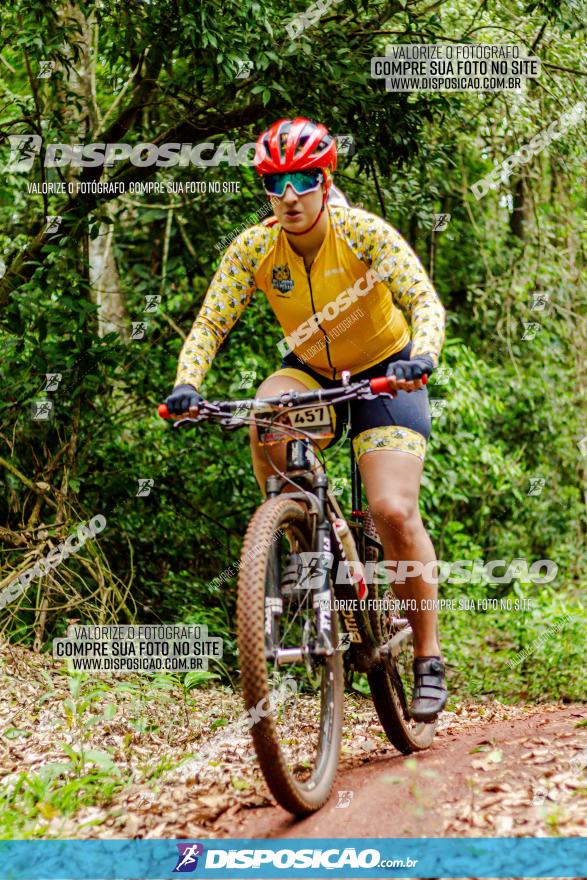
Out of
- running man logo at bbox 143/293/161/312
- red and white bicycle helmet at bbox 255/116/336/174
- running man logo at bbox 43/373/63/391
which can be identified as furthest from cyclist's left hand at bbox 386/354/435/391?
running man logo at bbox 143/293/161/312

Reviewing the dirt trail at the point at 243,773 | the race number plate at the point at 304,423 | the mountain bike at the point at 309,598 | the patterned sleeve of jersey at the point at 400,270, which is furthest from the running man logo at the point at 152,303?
the race number plate at the point at 304,423

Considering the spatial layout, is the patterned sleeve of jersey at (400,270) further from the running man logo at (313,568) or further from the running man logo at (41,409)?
the running man logo at (41,409)

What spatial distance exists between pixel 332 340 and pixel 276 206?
63 centimetres

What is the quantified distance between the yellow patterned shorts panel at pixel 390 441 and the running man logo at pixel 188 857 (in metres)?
1.69

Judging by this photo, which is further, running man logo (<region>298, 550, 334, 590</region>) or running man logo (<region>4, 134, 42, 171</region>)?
running man logo (<region>4, 134, 42, 171</region>)

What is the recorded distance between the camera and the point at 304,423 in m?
3.52

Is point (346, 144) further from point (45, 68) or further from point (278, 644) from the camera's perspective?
point (278, 644)

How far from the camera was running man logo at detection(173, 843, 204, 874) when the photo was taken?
2.86m

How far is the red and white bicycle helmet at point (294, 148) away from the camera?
11.7ft

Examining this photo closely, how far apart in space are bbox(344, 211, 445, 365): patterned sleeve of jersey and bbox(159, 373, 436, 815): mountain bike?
0.42 m

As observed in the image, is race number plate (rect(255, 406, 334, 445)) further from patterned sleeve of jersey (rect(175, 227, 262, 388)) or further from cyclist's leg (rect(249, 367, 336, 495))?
patterned sleeve of jersey (rect(175, 227, 262, 388))


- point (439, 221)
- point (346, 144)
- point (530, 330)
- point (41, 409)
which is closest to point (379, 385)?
point (346, 144)

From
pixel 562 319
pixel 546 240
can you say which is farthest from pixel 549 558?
pixel 546 240

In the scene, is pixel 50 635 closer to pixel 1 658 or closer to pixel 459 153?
pixel 1 658
